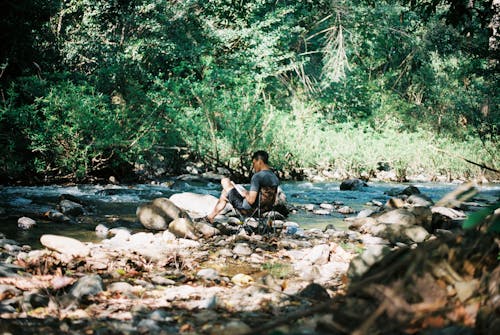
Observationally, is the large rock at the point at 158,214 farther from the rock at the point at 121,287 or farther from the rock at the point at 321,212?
the rock at the point at 121,287

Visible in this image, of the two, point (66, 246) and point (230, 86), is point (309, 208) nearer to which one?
point (66, 246)

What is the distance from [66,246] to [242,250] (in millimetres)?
1679

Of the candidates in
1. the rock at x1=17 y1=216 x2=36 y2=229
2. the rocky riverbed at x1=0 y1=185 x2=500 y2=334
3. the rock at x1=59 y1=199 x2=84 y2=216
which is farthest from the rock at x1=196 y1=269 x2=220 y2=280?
the rock at x1=59 y1=199 x2=84 y2=216

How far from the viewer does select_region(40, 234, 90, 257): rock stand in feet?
13.7

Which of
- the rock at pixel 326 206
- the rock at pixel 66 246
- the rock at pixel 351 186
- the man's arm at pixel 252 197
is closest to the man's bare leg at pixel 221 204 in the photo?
the man's arm at pixel 252 197

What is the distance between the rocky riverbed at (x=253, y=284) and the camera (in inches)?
72.1

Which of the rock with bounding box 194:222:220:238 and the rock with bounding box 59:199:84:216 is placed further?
the rock with bounding box 59:199:84:216

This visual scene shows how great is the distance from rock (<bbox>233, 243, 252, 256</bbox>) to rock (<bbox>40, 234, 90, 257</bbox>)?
1.43m

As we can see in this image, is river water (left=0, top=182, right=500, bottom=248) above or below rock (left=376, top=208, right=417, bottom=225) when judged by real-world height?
below

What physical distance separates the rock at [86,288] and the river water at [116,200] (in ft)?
6.29

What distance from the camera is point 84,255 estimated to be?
163 inches

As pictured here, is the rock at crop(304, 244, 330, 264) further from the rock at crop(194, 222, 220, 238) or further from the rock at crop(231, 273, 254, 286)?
the rock at crop(194, 222, 220, 238)

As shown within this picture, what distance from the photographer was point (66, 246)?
430 centimetres

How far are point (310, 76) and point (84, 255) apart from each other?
21.4 m
